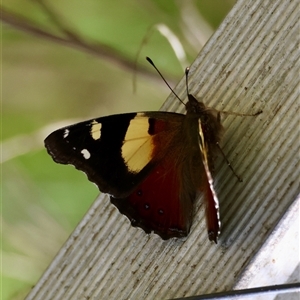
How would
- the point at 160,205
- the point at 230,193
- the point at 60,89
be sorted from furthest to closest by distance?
1. the point at 60,89
2. the point at 160,205
3. the point at 230,193

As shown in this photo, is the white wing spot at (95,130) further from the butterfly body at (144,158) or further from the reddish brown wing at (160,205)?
the reddish brown wing at (160,205)

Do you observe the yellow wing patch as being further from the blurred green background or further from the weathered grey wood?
the blurred green background

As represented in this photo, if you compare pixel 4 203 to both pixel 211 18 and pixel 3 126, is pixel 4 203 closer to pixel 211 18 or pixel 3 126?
pixel 3 126

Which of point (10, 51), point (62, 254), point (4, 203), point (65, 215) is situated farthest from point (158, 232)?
point (10, 51)

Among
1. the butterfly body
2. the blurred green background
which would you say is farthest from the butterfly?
the blurred green background

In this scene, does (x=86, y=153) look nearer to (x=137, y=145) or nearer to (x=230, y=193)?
(x=137, y=145)

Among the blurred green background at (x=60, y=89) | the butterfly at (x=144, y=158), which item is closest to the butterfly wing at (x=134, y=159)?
the butterfly at (x=144, y=158)

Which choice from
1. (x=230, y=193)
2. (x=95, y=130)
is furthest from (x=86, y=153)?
(x=230, y=193)
